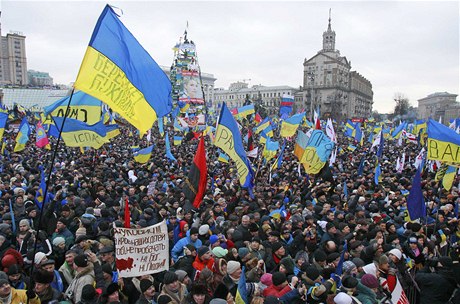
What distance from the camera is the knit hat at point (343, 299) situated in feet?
12.1

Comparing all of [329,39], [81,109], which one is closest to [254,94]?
[329,39]

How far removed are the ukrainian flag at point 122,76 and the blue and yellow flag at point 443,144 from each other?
583 centimetres

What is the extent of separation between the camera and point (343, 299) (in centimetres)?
371

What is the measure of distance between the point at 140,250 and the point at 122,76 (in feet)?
6.59

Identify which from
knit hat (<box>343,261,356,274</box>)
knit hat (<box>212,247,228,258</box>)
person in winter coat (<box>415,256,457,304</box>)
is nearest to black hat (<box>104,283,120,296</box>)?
knit hat (<box>212,247,228,258</box>)

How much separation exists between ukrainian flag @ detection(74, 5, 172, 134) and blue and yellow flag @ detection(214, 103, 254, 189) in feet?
7.33

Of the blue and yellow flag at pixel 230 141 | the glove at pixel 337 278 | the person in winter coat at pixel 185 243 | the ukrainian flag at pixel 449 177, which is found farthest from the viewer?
the ukrainian flag at pixel 449 177

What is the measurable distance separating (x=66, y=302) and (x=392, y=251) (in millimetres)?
4104

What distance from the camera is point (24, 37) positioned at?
4862 inches

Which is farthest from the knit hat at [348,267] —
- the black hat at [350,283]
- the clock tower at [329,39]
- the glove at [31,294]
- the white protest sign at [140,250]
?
the clock tower at [329,39]

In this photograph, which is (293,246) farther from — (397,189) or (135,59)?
(397,189)

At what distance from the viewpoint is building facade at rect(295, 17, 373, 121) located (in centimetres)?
8625

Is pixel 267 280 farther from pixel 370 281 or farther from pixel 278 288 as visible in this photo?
pixel 370 281

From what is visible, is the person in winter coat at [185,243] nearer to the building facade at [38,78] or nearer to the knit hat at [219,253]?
the knit hat at [219,253]
